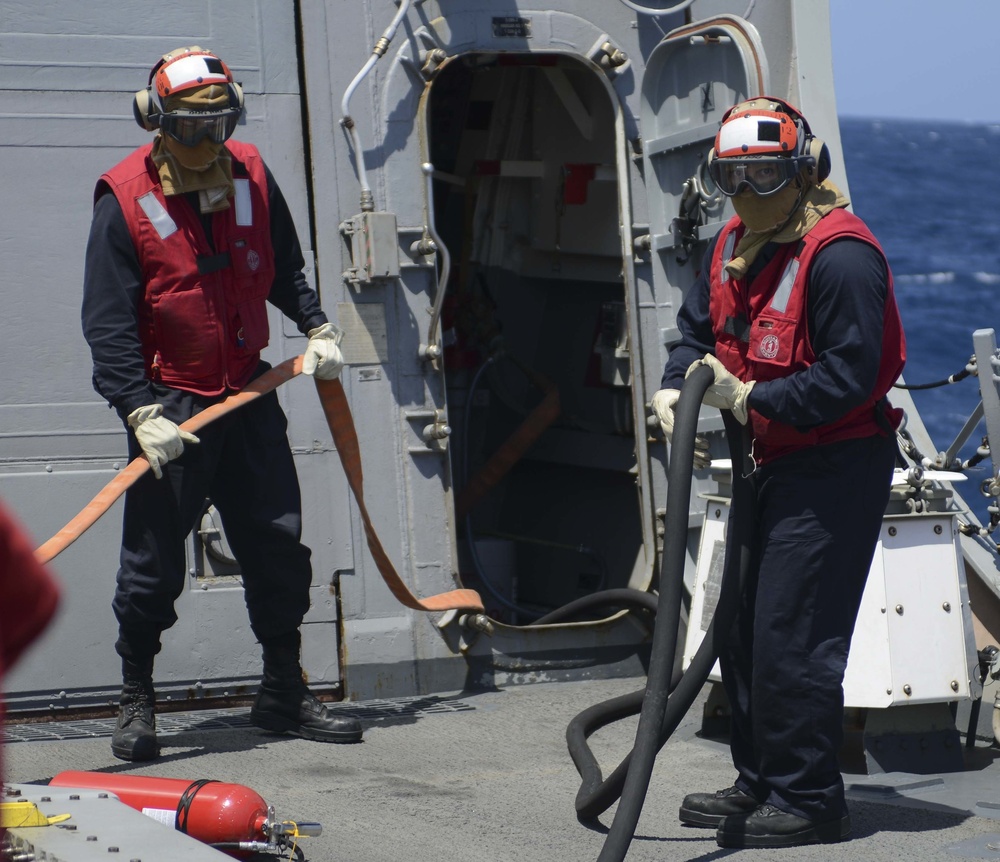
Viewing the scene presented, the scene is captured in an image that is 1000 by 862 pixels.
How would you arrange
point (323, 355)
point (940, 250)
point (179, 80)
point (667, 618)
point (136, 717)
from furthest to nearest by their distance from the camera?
point (940, 250)
point (323, 355)
point (136, 717)
point (179, 80)
point (667, 618)

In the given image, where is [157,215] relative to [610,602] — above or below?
above

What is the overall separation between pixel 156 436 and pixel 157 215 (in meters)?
0.62

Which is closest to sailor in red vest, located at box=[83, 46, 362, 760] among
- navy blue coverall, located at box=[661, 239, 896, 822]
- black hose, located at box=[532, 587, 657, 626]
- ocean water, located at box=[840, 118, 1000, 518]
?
black hose, located at box=[532, 587, 657, 626]

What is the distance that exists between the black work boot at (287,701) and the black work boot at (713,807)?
1.16 metres

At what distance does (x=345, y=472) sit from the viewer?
4562 mm

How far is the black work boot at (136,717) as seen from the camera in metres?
3.97

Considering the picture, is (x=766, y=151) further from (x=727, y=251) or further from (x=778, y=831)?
(x=778, y=831)

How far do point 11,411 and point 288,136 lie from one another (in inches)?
49.1

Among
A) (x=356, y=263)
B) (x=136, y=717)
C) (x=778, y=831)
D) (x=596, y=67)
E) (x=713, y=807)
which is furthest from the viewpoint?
(x=596, y=67)

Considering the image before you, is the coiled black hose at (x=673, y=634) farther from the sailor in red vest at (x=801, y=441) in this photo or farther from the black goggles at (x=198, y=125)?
the black goggles at (x=198, y=125)

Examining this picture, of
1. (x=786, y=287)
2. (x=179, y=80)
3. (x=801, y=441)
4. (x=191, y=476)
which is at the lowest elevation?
(x=191, y=476)

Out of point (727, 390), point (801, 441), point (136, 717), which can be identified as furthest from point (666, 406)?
point (136, 717)

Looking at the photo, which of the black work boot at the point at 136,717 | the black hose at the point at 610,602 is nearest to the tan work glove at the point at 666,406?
the black hose at the point at 610,602

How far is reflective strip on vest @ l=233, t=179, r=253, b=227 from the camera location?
13.5 ft
